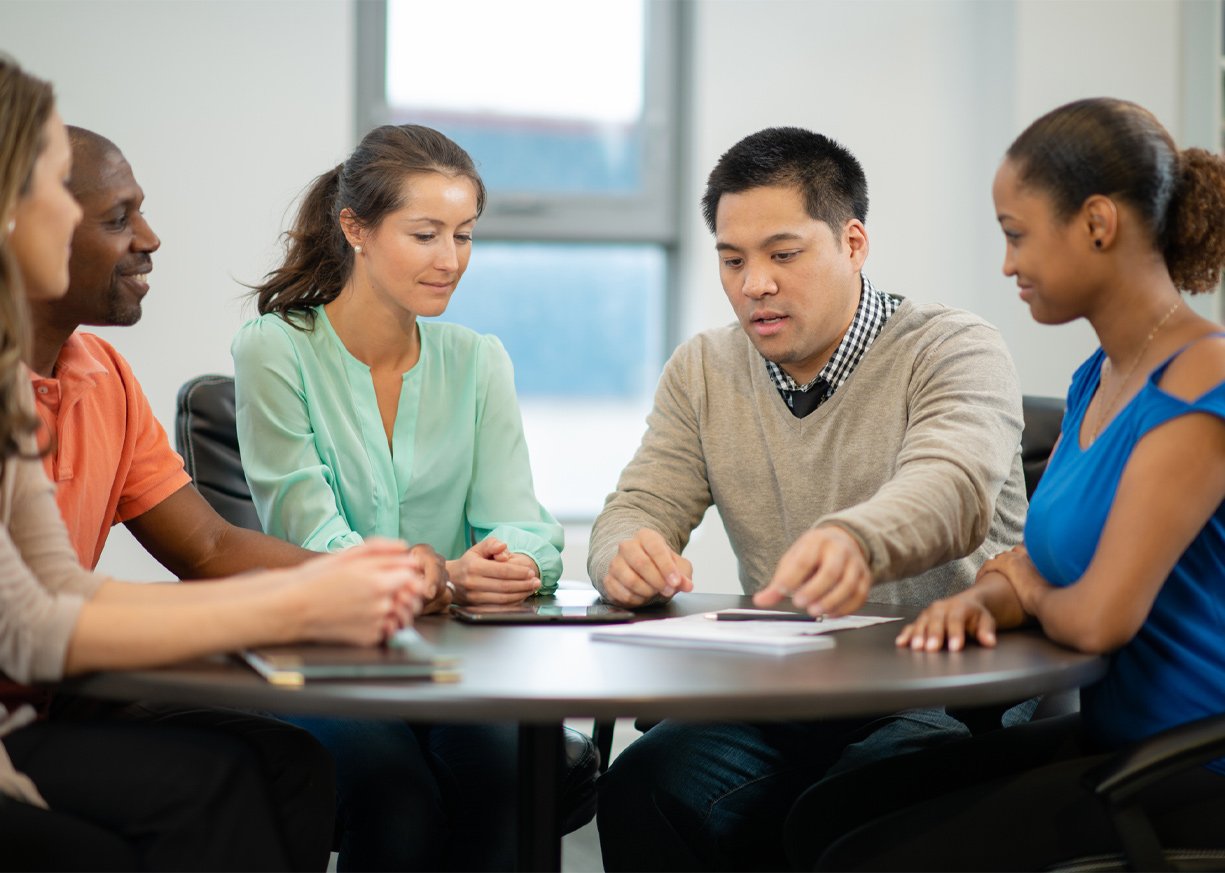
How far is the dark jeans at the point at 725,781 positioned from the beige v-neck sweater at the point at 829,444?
246mm

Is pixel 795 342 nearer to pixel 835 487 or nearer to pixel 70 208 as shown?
pixel 835 487

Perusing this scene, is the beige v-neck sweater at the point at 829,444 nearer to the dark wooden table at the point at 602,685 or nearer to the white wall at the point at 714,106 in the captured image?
the dark wooden table at the point at 602,685

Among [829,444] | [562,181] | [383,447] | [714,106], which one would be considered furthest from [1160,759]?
[562,181]

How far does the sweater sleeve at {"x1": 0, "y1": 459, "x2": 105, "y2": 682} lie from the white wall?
7.02ft

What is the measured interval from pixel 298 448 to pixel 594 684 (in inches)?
42.7

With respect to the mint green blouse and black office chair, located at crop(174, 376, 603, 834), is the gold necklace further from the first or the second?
black office chair, located at crop(174, 376, 603, 834)

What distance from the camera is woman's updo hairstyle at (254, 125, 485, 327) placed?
2.23 meters

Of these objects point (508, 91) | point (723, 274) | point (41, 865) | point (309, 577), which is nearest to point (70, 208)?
point (309, 577)

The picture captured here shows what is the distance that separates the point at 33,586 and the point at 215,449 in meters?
1.04

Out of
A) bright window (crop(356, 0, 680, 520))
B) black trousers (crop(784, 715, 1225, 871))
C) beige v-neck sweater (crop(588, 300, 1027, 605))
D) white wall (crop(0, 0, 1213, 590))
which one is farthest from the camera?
bright window (crop(356, 0, 680, 520))

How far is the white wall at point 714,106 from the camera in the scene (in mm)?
3473

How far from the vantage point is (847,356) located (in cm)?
213

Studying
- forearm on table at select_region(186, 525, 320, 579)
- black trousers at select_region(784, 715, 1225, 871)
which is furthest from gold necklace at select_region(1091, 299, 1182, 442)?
forearm on table at select_region(186, 525, 320, 579)

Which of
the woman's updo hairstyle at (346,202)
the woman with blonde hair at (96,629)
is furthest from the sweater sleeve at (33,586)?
the woman's updo hairstyle at (346,202)
